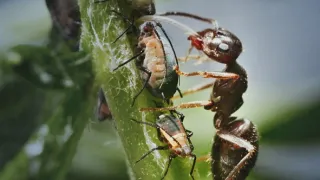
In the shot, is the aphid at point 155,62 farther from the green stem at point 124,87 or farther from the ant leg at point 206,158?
the ant leg at point 206,158

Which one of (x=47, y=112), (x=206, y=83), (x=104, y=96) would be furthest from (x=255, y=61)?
(x=104, y=96)

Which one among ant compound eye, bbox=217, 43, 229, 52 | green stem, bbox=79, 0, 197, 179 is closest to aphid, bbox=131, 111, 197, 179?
green stem, bbox=79, 0, 197, 179

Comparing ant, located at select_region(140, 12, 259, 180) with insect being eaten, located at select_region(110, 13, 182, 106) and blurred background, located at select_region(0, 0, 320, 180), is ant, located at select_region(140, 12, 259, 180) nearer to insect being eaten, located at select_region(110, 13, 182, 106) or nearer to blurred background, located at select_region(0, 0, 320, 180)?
blurred background, located at select_region(0, 0, 320, 180)

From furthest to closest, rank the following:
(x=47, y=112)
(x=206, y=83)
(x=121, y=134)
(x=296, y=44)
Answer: (x=296, y=44) < (x=206, y=83) < (x=47, y=112) < (x=121, y=134)

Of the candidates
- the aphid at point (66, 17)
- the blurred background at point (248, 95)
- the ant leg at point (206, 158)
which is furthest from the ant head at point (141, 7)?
the ant leg at point (206, 158)

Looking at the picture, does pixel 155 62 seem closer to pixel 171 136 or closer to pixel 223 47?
pixel 171 136

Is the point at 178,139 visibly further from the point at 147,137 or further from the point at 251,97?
the point at 251,97
